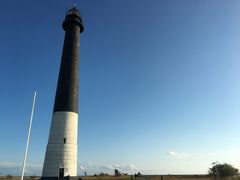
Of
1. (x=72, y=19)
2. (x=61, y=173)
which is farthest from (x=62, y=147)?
(x=72, y=19)

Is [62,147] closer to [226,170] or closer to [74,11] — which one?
[74,11]

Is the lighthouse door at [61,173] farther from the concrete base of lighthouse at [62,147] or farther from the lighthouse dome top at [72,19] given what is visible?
the lighthouse dome top at [72,19]

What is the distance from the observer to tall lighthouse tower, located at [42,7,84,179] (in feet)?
94.2

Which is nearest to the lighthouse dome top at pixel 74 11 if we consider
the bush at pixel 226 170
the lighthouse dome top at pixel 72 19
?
the lighthouse dome top at pixel 72 19

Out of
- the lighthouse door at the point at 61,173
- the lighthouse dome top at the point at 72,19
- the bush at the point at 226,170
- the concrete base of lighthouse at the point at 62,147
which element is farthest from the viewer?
the bush at the point at 226,170

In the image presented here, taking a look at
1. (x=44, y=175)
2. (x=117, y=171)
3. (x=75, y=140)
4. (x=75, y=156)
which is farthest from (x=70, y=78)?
(x=117, y=171)

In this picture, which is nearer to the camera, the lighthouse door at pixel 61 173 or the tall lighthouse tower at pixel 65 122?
the lighthouse door at pixel 61 173

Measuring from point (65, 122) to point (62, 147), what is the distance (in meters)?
3.31

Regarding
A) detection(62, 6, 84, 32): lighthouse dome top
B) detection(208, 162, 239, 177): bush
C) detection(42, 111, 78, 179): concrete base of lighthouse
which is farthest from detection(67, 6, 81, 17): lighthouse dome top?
detection(208, 162, 239, 177): bush

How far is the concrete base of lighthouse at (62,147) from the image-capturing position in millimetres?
28469

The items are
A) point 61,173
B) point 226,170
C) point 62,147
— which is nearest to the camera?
point 61,173

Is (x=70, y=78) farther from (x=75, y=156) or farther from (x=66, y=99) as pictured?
(x=75, y=156)

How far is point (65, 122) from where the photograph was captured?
30.3 m

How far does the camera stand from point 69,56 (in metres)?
34.3
